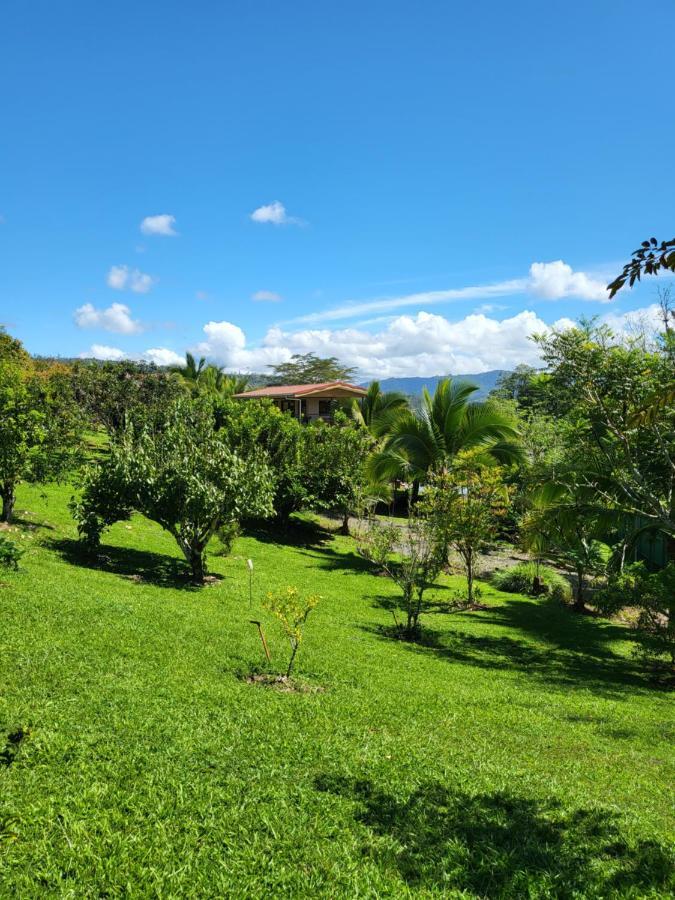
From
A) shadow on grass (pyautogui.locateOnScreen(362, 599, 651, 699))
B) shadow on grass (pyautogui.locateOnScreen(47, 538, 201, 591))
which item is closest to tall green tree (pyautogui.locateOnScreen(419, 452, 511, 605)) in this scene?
shadow on grass (pyautogui.locateOnScreen(362, 599, 651, 699))

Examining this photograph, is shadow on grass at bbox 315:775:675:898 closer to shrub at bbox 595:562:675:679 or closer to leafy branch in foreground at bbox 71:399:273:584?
shrub at bbox 595:562:675:679

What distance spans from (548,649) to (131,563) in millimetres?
9797

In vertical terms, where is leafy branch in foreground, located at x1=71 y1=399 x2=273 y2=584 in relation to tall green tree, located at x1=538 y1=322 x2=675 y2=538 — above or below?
below

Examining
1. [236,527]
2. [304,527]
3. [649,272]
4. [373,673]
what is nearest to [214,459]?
[236,527]

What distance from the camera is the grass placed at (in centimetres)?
360

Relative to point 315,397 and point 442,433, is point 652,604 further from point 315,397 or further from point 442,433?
point 315,397

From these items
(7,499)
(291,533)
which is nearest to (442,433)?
(291,533)

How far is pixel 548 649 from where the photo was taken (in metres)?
12.3

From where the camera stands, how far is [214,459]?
12.4 metres

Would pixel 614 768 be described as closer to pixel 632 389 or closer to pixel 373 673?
pixel 373 673

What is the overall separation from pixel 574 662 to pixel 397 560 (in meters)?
9.72

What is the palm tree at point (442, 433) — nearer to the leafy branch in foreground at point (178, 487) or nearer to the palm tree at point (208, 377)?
the leafy branch in foreground at point (178, 487)

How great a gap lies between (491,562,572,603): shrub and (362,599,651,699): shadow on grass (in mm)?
2989

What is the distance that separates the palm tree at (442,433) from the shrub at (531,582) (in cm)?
403
